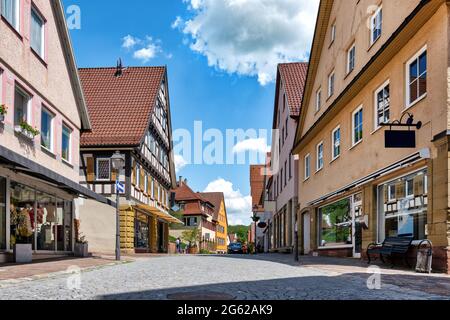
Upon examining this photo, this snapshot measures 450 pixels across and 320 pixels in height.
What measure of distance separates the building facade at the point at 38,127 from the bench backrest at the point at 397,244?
30.2ft

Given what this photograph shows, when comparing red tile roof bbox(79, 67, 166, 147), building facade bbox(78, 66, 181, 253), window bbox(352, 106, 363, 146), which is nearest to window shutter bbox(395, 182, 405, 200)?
window bbox(352, 106, 363, 146)

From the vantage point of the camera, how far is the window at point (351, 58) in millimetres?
19453

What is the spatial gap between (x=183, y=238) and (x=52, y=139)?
4918 centimetres

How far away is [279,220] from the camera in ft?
132

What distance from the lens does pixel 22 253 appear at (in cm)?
1502

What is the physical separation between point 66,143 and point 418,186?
43.5ft

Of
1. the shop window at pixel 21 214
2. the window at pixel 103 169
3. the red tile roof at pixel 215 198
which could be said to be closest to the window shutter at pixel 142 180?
the window at pixel 103 169

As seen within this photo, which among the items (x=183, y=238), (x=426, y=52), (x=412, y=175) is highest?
(x=426, y=52)

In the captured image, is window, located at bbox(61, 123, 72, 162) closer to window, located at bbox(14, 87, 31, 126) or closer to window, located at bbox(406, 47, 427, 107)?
window, located at bbox(14, 87, 31, 126)

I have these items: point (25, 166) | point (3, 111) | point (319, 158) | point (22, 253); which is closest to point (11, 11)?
point (3, 111)

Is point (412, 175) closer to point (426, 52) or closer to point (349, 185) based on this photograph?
point (426, 52)

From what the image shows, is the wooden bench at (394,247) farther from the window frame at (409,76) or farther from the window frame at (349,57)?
the window frame at (349,57)

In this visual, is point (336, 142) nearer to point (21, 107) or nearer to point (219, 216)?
point (21, 107)
